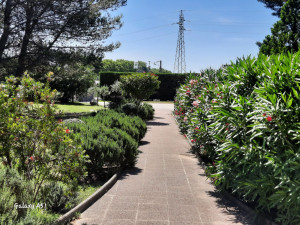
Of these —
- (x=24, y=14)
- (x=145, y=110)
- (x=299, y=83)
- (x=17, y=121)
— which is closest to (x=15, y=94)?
(x=17, y=121)

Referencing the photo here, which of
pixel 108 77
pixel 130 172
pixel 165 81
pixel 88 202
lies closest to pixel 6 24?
pixel 130 172

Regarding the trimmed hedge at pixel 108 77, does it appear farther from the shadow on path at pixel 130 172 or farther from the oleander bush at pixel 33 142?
the oleander bush at pixel 33 142

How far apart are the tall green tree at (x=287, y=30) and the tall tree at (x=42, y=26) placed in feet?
34.6

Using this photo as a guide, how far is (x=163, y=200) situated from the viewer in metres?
5.63

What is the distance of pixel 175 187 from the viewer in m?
6.45

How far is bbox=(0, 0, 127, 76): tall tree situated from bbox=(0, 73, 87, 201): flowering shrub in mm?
13384

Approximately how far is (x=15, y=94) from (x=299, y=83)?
456 centimetres

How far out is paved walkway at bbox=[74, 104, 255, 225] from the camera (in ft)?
15.9

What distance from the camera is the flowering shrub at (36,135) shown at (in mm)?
4613

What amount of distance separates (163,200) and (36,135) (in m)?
2.63

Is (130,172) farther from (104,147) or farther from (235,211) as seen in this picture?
(235,211)

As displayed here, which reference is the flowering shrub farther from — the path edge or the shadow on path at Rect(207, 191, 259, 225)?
the shadow on path at Rect(207, 191, 259, 225)

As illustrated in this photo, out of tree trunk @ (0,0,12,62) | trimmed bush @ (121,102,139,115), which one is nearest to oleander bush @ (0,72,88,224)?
trimmed bush @ (121,102,139,115)

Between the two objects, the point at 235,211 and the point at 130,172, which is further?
the point at 130,172
